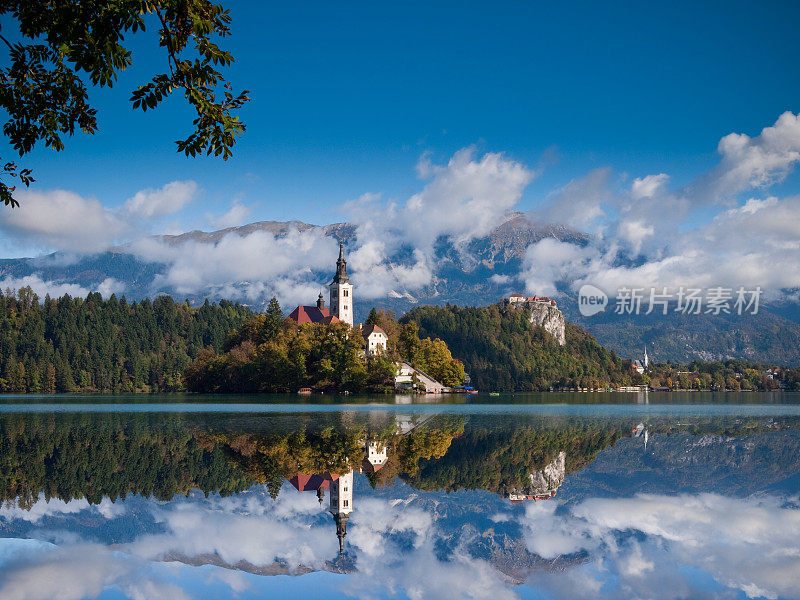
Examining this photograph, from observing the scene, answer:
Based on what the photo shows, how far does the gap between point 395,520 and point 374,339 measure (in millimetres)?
130605

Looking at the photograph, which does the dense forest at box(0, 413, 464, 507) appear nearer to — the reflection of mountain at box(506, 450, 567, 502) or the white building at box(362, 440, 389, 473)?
the white building at box(362, 440, 389, 473)

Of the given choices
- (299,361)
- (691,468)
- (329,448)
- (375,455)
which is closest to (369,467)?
(375,455)

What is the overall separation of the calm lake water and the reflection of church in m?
0.08

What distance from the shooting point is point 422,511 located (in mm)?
18812

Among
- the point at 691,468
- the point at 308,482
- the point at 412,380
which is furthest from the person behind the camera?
the point at 412,380

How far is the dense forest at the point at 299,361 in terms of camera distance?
120 m

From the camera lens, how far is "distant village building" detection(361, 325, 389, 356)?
141m

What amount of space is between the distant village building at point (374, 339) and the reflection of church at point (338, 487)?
370 ft

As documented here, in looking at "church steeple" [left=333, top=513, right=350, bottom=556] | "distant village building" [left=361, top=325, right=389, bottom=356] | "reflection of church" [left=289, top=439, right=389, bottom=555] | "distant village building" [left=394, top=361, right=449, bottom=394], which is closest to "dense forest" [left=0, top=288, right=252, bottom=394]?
"distant village building" [left=361, top=325, right=389, bottom=356]

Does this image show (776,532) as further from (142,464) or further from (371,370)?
(371,370)

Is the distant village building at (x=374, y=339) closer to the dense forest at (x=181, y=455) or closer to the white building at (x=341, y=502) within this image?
the dense forest at (x=181, y=455)

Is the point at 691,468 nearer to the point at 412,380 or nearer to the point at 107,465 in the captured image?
the point at 107,465

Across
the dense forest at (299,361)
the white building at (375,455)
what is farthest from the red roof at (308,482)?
the dense forest at (299,361)

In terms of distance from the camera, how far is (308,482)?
22141 millimetres
